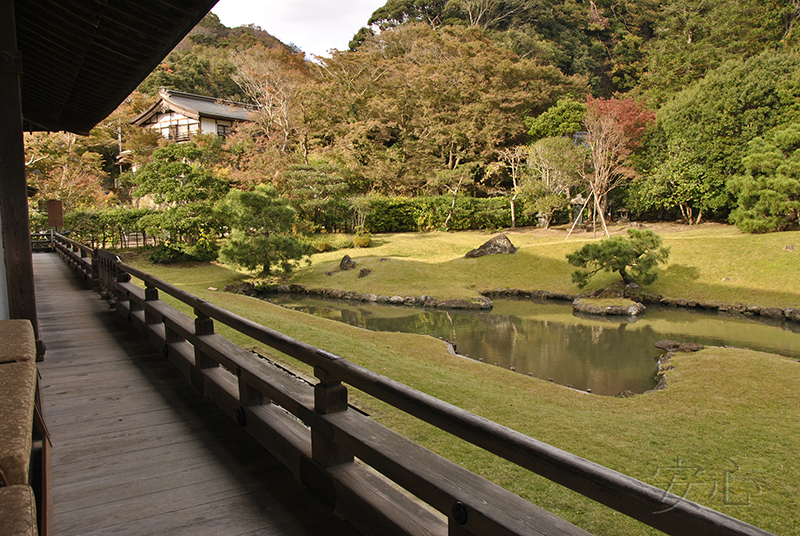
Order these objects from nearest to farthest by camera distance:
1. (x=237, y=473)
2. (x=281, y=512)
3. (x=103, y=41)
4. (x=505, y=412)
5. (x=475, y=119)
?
(x=281, y=512), (x=237, y=473), (x=103, y=41), (x=505, y=412), (x=475, y=119)

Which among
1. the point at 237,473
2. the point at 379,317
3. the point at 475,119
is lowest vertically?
the point at 379,317

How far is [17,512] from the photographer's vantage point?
77 centimetres

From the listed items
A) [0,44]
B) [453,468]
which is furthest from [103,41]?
[453,468]

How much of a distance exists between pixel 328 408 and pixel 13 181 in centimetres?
307

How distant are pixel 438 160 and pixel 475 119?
9.05ft

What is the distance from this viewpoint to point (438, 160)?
83.5 ft

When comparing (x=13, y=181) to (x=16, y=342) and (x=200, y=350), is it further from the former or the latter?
(x=16, y=342)

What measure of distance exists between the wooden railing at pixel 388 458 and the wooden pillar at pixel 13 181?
5.01 ft

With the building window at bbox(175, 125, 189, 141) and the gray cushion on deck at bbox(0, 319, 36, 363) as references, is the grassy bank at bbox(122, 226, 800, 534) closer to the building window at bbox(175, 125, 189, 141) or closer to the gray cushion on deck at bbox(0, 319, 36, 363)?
the gray cushion on deck at bbox(0, 319, 36, 363)

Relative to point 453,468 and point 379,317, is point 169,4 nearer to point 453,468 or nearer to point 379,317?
point 453,468

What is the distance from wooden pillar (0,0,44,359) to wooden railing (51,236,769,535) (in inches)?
60.1

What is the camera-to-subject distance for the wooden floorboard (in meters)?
1.90

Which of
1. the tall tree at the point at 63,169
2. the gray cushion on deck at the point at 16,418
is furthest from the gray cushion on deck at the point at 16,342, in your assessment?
the tall tree at the point at 63,169

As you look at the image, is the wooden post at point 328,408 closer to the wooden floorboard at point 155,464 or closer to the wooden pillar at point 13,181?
the wooden floorboard at point 155,464
